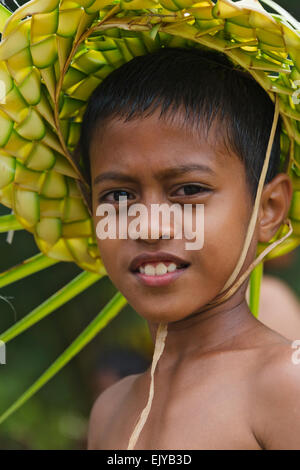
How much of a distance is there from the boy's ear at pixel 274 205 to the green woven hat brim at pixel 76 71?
5 cm

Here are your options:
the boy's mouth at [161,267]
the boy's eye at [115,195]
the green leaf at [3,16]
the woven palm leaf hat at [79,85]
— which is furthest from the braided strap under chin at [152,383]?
the green leaf at [3,16]

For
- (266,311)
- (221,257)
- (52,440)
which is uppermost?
(221,257)

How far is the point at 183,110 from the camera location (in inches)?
47.5

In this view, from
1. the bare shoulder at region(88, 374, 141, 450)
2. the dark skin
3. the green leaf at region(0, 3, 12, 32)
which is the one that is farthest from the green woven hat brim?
the bare shoulder at region(88, 374, 141, 450)

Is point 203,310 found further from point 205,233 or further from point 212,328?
point 205,233

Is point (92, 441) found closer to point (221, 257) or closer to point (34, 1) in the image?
point (221, 257)

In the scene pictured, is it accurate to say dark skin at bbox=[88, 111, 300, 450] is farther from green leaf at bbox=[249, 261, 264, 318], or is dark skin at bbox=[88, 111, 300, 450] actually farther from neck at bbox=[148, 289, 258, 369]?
green leaf at bbox=[249, 261, 264, 318]

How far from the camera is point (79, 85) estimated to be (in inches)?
54.4

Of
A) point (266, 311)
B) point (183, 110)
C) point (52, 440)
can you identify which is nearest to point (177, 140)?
point (183, 110)

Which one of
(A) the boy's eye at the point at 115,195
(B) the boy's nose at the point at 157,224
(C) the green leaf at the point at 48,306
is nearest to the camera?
(B) the boy's nose at the point at 157,224

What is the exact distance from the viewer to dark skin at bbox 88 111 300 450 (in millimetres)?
1086

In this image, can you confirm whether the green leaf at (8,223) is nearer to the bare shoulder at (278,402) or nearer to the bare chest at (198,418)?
the bare chest at (198,418)

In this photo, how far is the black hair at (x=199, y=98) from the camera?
1221mm

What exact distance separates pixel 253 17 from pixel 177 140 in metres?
0.22
